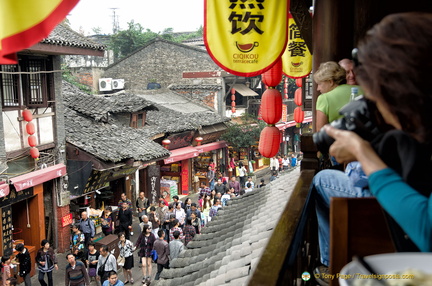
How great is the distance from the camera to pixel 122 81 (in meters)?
33.7

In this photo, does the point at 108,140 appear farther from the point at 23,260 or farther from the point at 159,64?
the point at 159,64

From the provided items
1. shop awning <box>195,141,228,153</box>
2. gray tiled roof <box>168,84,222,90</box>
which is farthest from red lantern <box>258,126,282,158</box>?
gray tiled roof <box>168,84,222,90</box>

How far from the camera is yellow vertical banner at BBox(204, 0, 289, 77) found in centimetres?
737

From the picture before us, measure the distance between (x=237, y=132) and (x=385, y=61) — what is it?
2732cm

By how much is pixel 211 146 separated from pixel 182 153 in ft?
11.9

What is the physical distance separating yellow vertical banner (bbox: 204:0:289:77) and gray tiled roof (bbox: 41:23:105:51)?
289 inches

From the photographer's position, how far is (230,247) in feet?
16.7

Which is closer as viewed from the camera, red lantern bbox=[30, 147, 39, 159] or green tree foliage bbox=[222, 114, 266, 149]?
red lantern bbox=[30, 147, 39, 159]

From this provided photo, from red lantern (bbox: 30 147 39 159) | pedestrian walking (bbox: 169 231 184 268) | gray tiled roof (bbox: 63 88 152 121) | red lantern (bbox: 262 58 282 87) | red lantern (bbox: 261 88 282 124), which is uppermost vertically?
red lantern (bbox: 262 58 282 87)

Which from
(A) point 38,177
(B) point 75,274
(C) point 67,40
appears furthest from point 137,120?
(B) point 75,274

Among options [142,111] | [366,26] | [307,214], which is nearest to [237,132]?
[142,111]

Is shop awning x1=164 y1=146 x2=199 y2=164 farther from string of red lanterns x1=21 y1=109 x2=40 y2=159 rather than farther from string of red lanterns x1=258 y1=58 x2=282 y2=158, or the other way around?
string of red lanterns x1=258 y1=58 x2=282 y2=158

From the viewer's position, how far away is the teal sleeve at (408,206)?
157 cm

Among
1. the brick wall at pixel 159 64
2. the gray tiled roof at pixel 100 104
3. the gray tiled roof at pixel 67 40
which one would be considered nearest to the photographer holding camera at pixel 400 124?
the gray tiled roof at pixel 67 40
